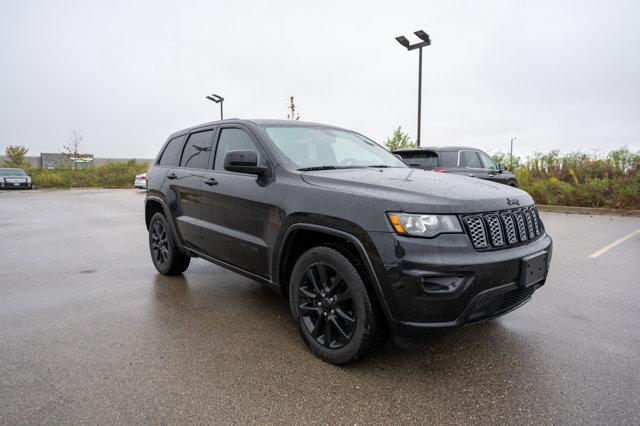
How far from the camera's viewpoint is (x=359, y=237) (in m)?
2.57

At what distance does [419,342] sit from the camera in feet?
8.41

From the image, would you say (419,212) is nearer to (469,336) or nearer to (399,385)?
(399,385)

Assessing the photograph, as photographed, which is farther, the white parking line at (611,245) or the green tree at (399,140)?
the green tree at (399,140)

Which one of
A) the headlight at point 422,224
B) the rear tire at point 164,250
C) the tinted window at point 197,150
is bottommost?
the rear tire at point 164,250

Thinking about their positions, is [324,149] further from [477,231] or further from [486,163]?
[486,163]

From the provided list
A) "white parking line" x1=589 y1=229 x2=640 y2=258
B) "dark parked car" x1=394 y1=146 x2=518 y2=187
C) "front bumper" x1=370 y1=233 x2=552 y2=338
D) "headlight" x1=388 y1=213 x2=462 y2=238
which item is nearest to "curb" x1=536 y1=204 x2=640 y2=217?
"dark parked car" x1=394 y1=146 x2=518 y2=187

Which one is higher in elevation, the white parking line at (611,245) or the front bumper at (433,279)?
the front bumper at (433,279)

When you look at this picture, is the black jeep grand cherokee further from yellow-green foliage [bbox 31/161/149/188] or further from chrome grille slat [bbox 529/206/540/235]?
yellow-green foliage [bbox 31/161/149/188]

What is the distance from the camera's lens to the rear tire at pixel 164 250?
4.95 m

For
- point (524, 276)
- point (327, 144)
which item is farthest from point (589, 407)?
point (327, 144)

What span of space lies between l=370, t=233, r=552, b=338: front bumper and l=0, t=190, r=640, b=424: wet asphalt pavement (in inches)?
18.1

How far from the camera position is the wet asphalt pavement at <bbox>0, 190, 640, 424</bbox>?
7.66 ft

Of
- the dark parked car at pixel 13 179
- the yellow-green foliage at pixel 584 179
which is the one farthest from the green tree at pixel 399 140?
the dark parked car at pixel 13 179

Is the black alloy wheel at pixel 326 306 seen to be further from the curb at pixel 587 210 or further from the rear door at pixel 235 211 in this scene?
the curb at pixel 587 210
